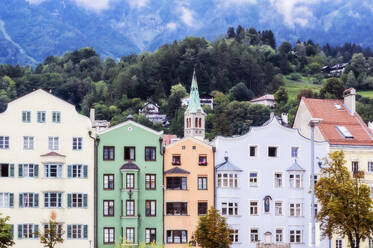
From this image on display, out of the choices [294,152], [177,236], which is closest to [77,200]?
[177,236]

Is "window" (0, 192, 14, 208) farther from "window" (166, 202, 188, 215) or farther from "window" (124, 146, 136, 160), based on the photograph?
"window" (166, 202, 188, 215)

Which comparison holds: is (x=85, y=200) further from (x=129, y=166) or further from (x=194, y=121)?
(x=194, y=121)

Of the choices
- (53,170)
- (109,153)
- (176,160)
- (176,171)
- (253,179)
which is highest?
(109,153)

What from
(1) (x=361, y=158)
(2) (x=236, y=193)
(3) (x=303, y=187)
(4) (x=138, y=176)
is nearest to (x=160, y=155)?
(4) (x=138, y=176)

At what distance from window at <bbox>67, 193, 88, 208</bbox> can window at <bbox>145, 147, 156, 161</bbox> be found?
24.2 feet

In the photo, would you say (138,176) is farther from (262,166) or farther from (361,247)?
(361,247)

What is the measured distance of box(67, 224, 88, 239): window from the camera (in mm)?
75562

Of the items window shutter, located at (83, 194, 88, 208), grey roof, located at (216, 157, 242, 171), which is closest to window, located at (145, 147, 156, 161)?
grey roof, located at (216, 157, 242, 171)

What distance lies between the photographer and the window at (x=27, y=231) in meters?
74.6

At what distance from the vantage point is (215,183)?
78.9 meters

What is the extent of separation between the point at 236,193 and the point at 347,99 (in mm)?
18744

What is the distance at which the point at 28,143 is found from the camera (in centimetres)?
7625

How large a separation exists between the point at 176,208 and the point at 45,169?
1388 centimetres

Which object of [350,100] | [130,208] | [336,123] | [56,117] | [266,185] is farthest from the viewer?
[350,100]
